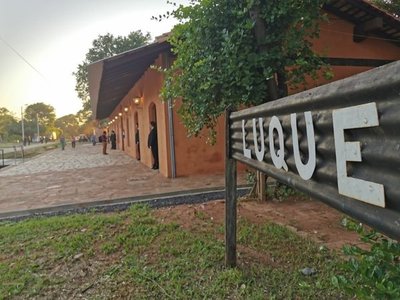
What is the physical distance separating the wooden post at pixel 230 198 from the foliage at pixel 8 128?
84399 millimetres

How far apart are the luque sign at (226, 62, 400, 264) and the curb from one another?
4.57m

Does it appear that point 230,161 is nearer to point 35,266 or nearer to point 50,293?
point 50,293

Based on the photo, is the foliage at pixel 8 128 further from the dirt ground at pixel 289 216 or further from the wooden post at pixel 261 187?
the wooden post at pixel 261 187

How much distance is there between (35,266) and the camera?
3582mm

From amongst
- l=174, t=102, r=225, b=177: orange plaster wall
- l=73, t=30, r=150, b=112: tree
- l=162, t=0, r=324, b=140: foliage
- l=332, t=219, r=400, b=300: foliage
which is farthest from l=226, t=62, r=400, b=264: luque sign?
l=73, t=30, r=150, b=112: tree

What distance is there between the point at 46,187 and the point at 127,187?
2436 mm

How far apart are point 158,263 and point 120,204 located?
3.17 m

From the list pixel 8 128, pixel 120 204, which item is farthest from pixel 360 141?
pixel 8 128

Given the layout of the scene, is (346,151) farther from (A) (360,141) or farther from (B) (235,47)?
(B) (235,47)

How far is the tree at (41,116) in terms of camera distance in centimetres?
9251

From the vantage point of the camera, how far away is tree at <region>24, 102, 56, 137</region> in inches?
3642

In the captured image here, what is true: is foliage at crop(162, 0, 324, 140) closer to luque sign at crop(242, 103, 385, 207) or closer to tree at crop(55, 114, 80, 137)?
luque sign at crop(242, 103, 385, 207)

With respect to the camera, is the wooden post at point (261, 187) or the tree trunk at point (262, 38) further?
the wooden post at point (261, 187)

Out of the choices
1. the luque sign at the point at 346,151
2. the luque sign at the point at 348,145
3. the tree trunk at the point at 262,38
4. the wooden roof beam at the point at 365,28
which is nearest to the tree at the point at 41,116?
the wooden roof beam at the point at 365,28
